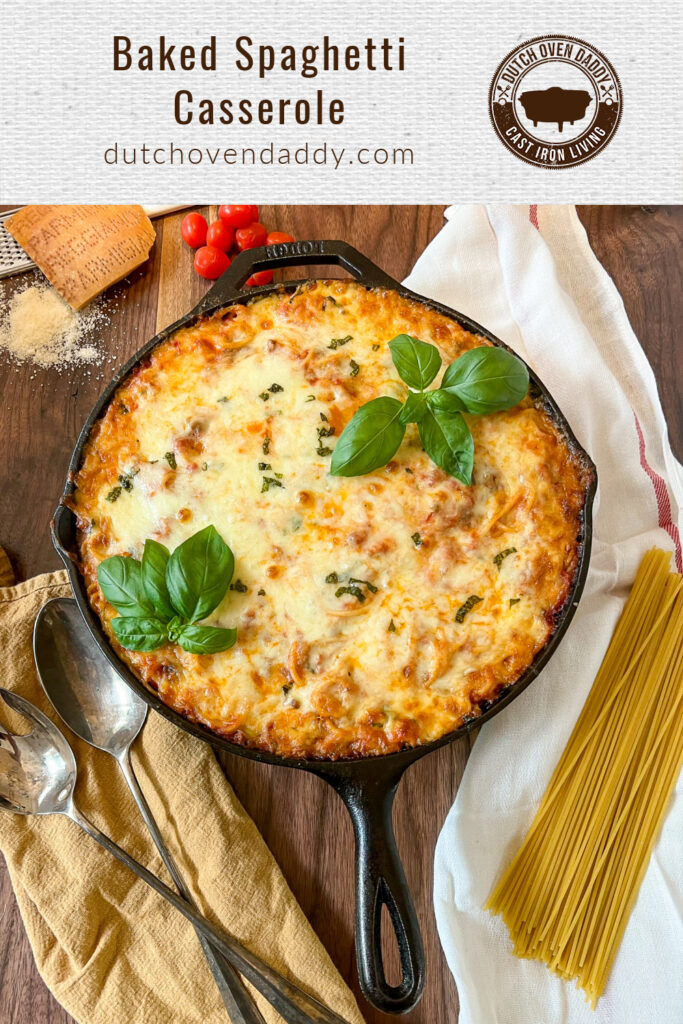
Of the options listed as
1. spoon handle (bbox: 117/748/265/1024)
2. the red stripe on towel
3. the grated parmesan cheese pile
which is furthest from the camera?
the grated parmesan cheese pile

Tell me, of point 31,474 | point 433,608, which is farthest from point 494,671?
point 31,474

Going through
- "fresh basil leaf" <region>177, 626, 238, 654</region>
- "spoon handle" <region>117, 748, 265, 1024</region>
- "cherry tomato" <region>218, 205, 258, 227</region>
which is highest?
"cherry tomato" <region>218, 205, 258, 227</region>

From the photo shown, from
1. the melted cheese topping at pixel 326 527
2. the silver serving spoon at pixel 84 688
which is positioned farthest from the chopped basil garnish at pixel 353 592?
the silver serving spoon at pixel 84 688

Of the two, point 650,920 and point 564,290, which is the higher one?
point 564,290

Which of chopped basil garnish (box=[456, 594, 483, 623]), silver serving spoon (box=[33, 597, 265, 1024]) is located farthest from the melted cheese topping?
silver serving spoon (box=[33, 597, 265, 1024])

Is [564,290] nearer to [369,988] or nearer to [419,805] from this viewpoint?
[419,805]

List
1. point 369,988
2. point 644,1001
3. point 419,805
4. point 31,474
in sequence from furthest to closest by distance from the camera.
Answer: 1. point 31,474
2. point 419,805
3. point 644,1001
4. point 369,988

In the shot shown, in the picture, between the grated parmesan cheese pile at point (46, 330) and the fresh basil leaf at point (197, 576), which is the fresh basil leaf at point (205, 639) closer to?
the fresh basil leaf at point (197, 576)

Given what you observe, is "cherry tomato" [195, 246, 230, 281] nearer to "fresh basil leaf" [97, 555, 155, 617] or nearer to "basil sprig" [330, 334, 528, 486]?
"basil sprig" [330, 334, 528, 486]
